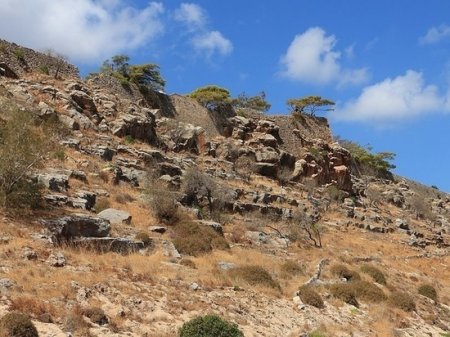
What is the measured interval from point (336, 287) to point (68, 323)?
41.7 feet

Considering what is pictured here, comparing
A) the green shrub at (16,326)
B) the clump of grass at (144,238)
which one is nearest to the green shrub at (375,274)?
the clump of grass at (144,238)

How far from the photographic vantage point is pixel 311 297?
19203 millimetres

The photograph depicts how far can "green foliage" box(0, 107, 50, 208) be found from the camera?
2105 cm

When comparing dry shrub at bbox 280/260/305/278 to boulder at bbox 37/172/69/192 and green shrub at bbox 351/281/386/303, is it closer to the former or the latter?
green shrub at bbox 351/281/386/303

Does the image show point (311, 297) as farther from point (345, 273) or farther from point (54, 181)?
point (54, 181)

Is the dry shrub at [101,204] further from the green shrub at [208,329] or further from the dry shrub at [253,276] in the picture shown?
the green shrub at [208,329]

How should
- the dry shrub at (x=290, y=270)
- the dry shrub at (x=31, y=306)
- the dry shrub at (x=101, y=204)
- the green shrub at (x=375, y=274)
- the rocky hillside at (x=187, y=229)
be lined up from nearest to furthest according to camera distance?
the dry shrub at (x=31, y=306) < the rocky hillside at (x=187, y=229) < the dry shrub at (x=290, y=270) < the dry shrub at (x=101, y=204) < the green shrub at (x=375, y=274)

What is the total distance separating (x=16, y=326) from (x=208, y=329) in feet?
13.4

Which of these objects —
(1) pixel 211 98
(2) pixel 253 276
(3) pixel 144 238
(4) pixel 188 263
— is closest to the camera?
(2) pixel 253 276

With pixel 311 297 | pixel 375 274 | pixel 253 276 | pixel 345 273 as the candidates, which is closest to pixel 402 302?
pixel 345 273

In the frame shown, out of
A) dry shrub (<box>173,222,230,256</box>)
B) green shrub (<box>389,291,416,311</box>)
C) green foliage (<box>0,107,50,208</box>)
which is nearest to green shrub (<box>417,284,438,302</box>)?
green shrub (<box>389,291,416,311</box>)

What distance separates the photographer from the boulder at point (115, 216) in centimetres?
2389

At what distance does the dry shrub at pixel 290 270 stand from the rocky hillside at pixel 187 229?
0.13m

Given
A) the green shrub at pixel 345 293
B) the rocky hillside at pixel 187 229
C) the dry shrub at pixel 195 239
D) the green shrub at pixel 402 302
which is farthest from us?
the dry shrub at pixel 195 239
